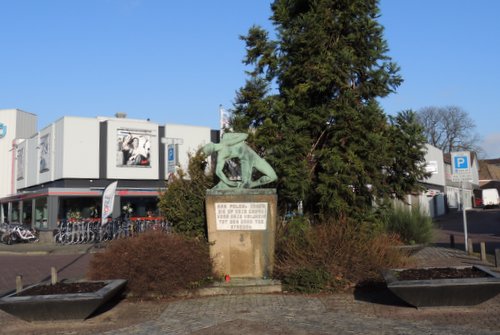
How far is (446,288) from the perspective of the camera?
7.54 metres

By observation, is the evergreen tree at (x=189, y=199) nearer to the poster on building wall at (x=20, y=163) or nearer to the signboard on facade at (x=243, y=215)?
the signboard on facade at (x=243, y=215)

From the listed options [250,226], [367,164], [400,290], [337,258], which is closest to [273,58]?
[367,164]

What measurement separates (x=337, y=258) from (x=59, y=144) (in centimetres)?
2950

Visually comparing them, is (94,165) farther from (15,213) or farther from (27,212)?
(15,213)

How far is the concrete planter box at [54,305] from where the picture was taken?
7.49 meters

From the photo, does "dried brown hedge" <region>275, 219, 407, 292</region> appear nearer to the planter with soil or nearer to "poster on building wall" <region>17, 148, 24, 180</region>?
the planter with soil

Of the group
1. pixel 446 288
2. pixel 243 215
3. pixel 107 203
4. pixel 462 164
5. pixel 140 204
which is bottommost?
pixel 446 288

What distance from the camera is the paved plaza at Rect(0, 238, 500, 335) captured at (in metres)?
6.99

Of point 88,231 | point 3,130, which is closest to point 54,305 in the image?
point 88,231

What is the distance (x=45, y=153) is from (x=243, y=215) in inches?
1199

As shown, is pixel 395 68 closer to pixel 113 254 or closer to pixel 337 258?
pixel 337 258

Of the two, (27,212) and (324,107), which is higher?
(324,107)

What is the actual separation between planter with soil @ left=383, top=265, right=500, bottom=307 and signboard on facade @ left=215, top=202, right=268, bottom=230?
3.11 m

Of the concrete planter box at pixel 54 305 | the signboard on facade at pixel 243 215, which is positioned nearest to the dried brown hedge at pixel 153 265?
the signboard on facade at pixel 243 215
